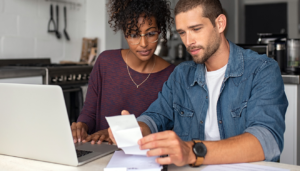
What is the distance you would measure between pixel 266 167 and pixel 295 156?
3.92 ft

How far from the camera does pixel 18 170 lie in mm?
911

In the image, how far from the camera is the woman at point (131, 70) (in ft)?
5.15

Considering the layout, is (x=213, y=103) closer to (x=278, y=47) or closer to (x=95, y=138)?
(x=95, y=138)

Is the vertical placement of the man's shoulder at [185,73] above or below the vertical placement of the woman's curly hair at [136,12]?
below

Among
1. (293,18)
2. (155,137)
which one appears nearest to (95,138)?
(155,137)

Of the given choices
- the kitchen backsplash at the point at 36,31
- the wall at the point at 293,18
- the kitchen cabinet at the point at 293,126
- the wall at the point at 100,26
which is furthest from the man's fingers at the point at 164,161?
the wall at the point at 293,18

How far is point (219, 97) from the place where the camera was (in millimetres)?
1320

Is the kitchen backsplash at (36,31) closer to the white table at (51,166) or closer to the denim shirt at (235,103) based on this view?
the denim shirt at (235,103)

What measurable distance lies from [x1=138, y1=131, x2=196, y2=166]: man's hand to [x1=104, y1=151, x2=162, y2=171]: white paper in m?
0.04

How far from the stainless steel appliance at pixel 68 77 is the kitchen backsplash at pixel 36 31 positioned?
0.14 meters

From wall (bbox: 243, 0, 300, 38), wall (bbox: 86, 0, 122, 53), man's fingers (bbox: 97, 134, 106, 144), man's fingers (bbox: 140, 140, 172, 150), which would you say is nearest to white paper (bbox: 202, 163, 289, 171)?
man's fingers (bbox: 140, 140, 172, 150)

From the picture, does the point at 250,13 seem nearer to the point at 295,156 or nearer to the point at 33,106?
the point at 295,156

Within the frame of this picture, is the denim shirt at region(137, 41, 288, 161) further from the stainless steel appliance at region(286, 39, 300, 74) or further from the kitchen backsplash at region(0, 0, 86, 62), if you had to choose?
the kitchen backsplash at region(0, 0, 86, 62)

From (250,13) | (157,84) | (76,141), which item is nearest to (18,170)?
(76,141)
